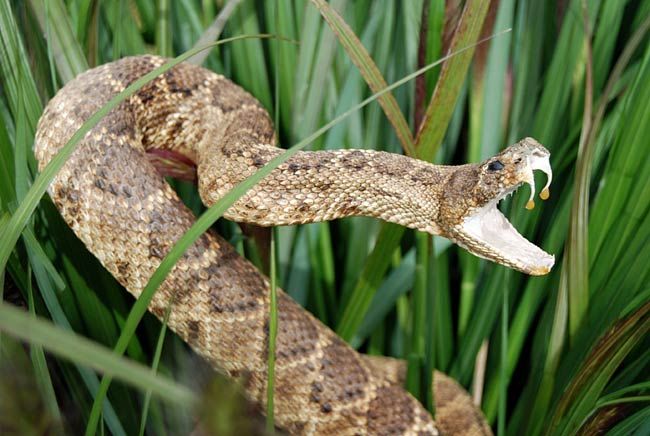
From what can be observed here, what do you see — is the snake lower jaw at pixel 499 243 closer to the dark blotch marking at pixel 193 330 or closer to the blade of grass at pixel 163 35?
the dark blotch marking at pixel 193 330

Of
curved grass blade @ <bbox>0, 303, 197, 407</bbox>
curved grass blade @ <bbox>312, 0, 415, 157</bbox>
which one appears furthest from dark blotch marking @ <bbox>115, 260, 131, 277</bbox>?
curved grass blade @ <bbox>0, 303, 197, 407</bbox>

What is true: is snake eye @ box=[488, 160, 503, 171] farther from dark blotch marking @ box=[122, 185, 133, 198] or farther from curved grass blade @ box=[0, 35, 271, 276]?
dark blotch marking @ box=[122, 185, 133, 198]

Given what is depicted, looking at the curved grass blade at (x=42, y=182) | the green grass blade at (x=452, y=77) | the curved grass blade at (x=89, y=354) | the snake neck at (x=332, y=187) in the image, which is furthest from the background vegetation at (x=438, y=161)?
the curved grass blade at (x=89, y=354)

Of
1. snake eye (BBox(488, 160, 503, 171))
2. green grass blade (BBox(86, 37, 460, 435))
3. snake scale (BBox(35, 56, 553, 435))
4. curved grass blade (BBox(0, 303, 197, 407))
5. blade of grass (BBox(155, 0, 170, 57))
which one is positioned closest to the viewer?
curved grass blade (BBox(0, 303, 197, 407))

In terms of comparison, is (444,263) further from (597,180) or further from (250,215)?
(250,215)

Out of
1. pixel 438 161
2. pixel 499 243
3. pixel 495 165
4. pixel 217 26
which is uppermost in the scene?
pixel 217 26

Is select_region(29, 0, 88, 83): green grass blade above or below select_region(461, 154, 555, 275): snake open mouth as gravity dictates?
above

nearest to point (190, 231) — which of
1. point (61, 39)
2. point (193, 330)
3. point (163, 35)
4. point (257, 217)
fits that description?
point (257, 217)

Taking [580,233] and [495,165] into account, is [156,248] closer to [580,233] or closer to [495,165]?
[495,165]
